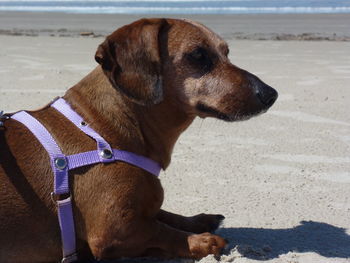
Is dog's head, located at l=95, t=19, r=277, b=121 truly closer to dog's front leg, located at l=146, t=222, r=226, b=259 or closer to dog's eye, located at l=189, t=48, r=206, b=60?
dog's eye, located at l=189, t=48, r=206, b=60

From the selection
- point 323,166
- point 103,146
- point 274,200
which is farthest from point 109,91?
point 323,166

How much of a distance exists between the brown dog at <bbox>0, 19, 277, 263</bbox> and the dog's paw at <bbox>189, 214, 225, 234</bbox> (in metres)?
0.35

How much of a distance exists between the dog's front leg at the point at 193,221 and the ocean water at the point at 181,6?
21.6 meters

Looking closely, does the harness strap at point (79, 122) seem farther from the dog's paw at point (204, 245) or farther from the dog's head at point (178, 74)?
the dog's paw at point (204, 245)

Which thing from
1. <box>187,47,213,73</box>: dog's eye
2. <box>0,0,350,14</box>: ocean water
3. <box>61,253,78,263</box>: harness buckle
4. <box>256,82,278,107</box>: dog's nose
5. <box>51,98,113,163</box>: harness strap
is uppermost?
<box>187,47,213,73</box>: dog's eye

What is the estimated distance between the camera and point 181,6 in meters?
28.4

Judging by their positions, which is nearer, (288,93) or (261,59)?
(288,93)

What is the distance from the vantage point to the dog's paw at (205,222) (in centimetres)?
371

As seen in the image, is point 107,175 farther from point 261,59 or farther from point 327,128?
point 261,59

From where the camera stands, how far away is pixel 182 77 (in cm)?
337

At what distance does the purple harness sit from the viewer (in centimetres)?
310

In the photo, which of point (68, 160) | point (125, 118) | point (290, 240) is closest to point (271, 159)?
point (290, 240)

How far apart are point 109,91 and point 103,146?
0.35 meters

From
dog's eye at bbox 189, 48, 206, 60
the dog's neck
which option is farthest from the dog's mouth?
dog's eye at bbox 189, 48, 206, 60
